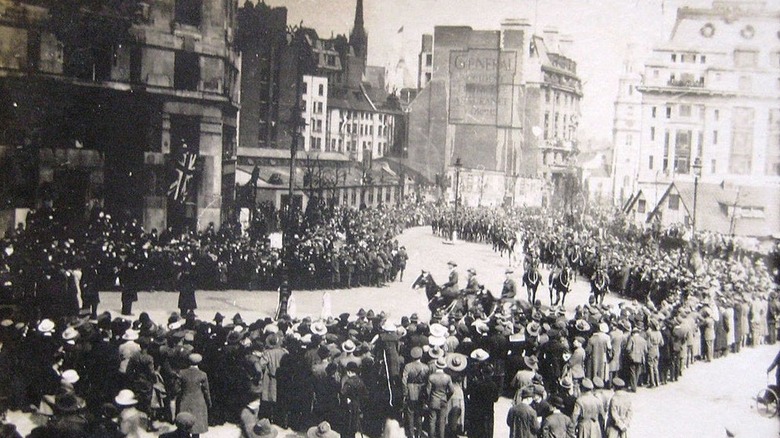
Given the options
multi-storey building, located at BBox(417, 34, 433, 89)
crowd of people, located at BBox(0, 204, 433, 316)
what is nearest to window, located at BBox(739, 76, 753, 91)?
multi-storey building, located at BBox(417, 34, 433, 89)

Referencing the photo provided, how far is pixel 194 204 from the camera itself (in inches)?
416

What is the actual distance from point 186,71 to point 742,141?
9.88 meters

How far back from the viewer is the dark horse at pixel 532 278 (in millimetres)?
12125

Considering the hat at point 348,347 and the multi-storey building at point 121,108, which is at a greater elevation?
the multi-storey building at point 121,108

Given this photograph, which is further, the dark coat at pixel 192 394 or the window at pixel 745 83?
the window at pixel 745 83

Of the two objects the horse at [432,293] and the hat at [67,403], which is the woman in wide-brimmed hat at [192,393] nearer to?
the hat at [67,403]

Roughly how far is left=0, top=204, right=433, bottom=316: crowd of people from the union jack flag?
2.15ft

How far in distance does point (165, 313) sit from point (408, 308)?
161 inches

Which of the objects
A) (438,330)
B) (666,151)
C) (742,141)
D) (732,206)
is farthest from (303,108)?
(732,206)

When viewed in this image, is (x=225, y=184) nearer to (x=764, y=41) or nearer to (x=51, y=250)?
(x=51, y=250)

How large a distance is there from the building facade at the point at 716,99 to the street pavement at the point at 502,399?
3.41 m

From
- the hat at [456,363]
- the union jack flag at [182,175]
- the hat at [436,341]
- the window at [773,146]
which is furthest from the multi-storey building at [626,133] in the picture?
the union jack flag at [182,175]

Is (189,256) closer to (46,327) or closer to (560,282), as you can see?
(46,327)

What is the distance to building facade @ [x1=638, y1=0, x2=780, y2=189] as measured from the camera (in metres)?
10.4
